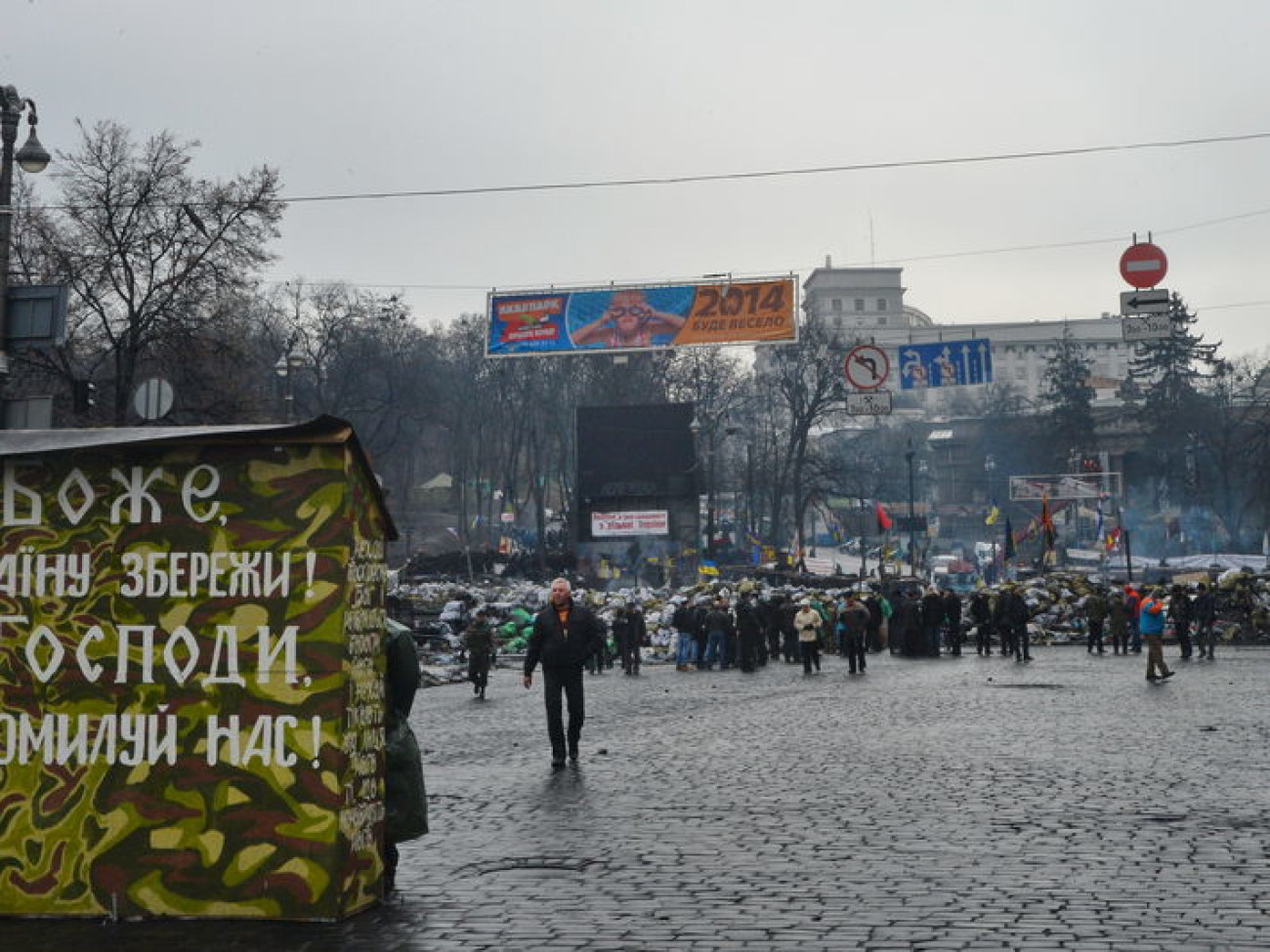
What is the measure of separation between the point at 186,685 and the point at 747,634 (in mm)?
27203

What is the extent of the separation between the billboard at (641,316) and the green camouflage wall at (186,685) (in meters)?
25.0

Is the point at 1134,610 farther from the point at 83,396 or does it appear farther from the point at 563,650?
the point at 563,650

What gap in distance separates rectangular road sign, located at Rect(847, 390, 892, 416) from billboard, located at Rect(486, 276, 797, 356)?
7177 mm

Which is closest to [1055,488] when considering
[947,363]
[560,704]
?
[947,363]

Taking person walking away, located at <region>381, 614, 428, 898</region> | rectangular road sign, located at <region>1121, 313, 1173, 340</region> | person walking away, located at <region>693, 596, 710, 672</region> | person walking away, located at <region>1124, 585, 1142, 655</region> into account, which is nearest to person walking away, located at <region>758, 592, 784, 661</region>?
person walking away, located at <region>693, 596, 710, 672</region>

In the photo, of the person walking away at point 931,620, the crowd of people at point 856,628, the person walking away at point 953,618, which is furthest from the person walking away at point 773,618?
the person walking away at point 953,618

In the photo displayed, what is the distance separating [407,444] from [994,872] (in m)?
80.1

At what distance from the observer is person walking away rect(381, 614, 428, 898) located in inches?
314

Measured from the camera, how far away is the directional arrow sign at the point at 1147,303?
2023 centimetres

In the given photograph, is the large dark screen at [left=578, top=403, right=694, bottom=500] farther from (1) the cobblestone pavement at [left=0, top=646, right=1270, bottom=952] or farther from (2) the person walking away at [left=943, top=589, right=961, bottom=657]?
(1) the cobblestone pavement at [left=0, top=646, right=1270, bottom=952]

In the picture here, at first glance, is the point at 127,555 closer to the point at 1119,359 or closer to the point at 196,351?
the point at 196,351

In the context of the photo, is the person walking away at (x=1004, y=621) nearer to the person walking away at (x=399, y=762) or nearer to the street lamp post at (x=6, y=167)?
the street lamp post at (x=6, y=167)

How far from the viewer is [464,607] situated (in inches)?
1815

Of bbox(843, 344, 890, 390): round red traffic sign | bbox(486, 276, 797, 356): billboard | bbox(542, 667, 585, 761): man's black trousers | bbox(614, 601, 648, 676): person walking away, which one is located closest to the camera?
bbox(542, 667, 585, 761): man's black trousers
